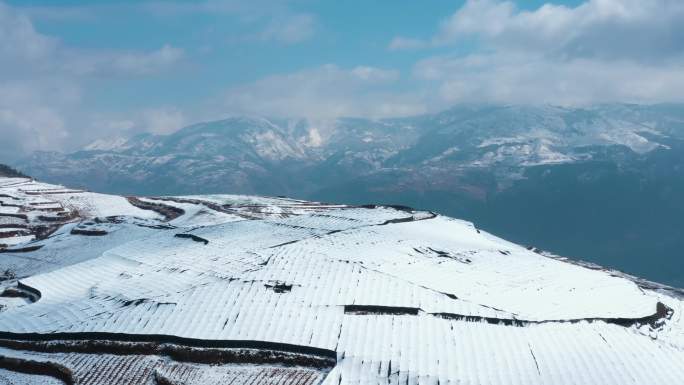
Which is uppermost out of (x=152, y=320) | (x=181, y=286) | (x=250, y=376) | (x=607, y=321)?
(x=607, y=321)

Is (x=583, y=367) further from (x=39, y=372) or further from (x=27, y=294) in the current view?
(x=27, y=294)

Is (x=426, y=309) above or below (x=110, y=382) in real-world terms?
above

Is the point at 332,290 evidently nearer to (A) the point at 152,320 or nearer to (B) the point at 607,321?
(A) the point at 152,320

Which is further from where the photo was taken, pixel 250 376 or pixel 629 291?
pixel 629 291

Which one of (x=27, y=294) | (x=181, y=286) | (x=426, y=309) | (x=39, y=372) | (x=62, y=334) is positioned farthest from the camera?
(x=27, y=294)

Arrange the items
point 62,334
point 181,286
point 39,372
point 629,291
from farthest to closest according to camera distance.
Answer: point 629,291 < point 181,286 < point 62,334 < point 39,372

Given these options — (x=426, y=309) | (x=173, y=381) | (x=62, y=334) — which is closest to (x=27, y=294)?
(x=62, y=334)
